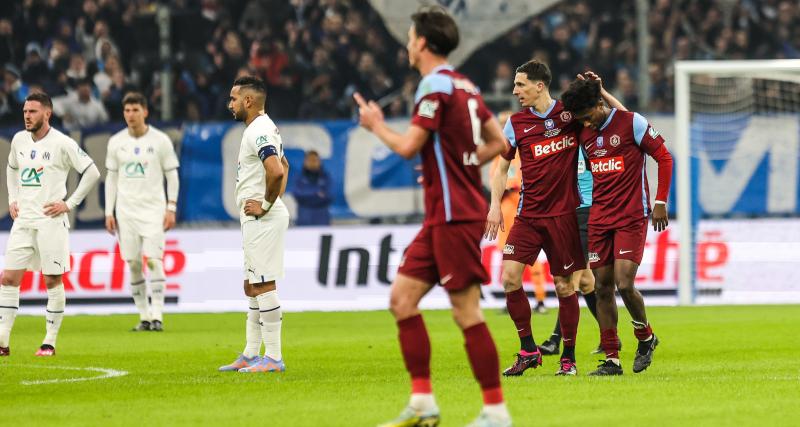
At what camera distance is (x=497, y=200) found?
10555mm

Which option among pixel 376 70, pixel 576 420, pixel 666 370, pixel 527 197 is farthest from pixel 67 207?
pixel 376 70

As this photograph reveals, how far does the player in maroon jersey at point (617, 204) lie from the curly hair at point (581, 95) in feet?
0.26

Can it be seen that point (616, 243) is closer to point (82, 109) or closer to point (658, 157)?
point (658, 157)

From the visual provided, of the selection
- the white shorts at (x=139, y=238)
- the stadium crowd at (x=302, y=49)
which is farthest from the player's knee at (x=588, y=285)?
the stadium crowd at (x=302, y=49)

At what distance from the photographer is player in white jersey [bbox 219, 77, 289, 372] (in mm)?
10227

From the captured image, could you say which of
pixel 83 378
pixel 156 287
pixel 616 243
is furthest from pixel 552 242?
pixel 156 287

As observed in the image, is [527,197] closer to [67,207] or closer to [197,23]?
[67,207]

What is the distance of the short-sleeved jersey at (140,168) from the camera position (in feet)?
50.2

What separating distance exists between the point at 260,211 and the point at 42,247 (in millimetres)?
3046

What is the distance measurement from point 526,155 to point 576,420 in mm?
3171

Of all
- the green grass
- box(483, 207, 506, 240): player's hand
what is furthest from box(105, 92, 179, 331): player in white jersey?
box(483, 207, 506, 240): player's hand

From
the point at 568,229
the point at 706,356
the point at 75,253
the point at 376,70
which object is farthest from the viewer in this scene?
the point at 376,70

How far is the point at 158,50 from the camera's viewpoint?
23.0 metres

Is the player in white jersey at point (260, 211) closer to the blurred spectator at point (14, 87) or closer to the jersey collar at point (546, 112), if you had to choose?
the jersey collar at point (546, 112)
